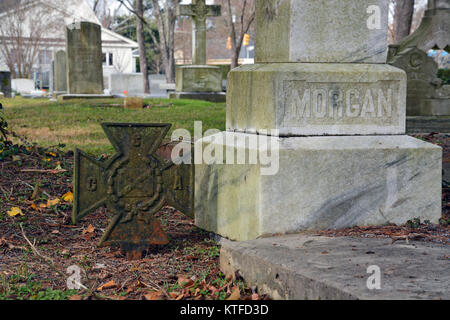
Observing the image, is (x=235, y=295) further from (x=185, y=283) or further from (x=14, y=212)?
(x=14, y=212)

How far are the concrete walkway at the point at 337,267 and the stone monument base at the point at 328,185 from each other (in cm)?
22

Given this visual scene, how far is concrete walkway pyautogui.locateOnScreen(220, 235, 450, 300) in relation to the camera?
2.59 m

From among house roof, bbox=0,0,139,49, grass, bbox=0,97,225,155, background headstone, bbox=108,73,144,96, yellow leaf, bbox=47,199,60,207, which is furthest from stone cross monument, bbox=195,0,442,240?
house roof, bbox=0,0,139,49

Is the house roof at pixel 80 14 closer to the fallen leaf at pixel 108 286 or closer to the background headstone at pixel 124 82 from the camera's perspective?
the background headstone at pixel 124 82

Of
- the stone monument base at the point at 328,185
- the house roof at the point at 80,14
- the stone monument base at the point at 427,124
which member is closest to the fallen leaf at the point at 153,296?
the stone monument base at the point at 328,185

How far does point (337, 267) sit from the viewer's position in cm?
288

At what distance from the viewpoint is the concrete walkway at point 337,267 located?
8.48 feet

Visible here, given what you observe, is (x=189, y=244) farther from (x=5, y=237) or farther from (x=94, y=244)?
(x=5, y=237)

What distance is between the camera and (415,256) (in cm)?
308

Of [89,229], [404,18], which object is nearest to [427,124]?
[89,229]

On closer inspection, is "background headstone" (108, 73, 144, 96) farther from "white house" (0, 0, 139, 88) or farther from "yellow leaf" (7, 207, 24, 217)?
"yellow leaf" (7, 207, 24, 217)
